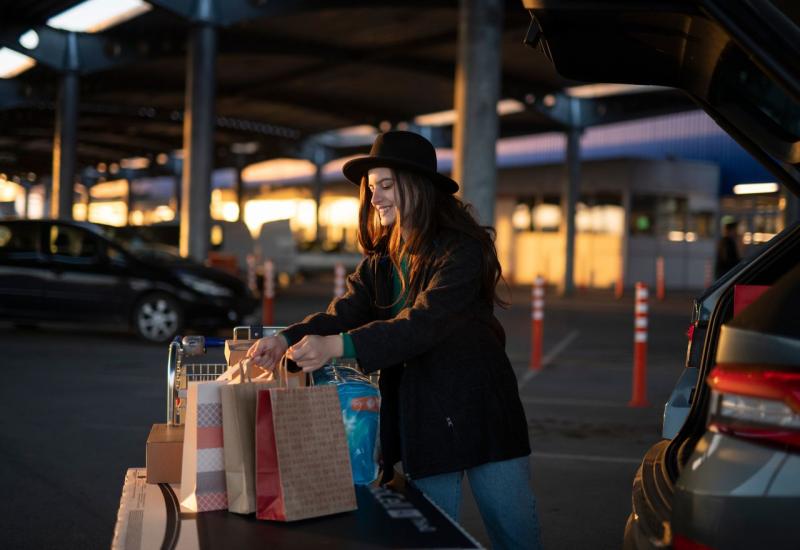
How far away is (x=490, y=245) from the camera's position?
11.1ft

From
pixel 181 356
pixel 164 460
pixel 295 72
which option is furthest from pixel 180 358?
pixel 295 72

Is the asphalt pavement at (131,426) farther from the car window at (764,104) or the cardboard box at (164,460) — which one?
the car window at (764,104)

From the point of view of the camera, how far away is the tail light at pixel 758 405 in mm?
2174

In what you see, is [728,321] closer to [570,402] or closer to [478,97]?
[570,402]

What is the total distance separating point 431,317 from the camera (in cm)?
320

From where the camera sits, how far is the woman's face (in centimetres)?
341

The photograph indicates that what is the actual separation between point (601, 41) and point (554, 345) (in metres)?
12.9

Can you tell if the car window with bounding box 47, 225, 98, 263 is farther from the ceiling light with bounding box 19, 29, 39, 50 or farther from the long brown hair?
the ceiling light with bounding box 19, 29, 39, 50

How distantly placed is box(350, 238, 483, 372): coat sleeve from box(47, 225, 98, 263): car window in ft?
39.9

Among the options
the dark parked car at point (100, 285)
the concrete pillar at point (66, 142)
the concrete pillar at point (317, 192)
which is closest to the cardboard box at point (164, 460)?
the dark parked car at point (100, 285)

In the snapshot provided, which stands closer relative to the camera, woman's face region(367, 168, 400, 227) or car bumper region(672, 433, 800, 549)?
car bumper region(672, 433, 800, 549)

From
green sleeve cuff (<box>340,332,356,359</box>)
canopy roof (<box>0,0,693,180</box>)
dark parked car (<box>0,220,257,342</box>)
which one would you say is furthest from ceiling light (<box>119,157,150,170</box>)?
green sleeve cuff (<box>340,332,356,359</box>)

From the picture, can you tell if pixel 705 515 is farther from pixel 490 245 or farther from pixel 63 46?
pixel 63 46

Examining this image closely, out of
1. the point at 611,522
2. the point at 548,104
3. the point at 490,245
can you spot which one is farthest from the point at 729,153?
the point at 490,245
